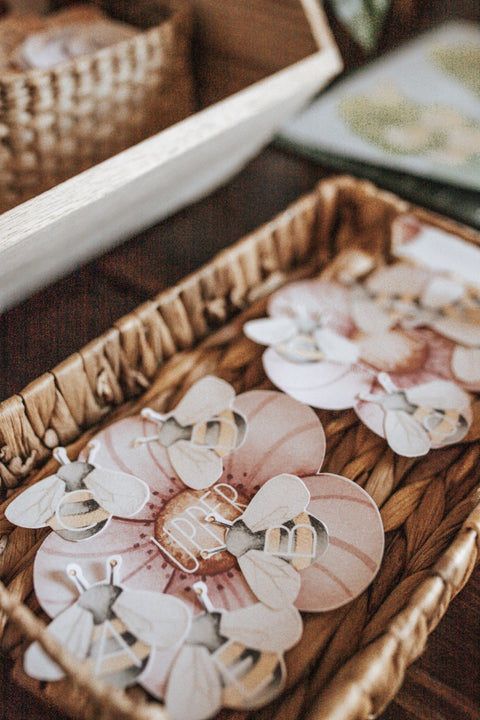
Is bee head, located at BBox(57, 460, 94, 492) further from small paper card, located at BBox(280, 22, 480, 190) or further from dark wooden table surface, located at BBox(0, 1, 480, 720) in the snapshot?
small paper card, located at BBox(280, 22, 480, 190)

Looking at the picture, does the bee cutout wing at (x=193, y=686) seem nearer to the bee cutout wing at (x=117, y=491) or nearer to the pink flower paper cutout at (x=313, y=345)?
the bee cutout wing at (x=117, y=491)

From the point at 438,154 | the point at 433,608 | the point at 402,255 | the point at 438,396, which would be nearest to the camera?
the point at 433,608

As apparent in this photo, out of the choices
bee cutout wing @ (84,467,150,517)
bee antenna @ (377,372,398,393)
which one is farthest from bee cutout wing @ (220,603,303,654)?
bee antenna @ (377,372,398,393)

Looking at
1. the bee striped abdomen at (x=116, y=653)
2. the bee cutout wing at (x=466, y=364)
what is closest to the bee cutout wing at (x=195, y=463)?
the bee striped abdomen at (x=116, y=653)

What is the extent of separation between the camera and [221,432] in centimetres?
50

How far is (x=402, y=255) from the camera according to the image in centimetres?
65

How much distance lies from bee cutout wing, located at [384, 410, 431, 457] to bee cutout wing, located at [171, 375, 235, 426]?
0.13 metres

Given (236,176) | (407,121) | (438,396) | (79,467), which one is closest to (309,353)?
(438,396)

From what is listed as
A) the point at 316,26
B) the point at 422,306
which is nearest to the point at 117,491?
the point at 422,306

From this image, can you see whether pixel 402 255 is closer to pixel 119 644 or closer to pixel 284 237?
pixel 284 237

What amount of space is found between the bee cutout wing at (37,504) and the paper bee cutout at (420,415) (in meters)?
0.24

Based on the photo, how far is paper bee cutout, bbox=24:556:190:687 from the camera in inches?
14.4

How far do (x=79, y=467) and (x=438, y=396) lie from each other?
0.95ft

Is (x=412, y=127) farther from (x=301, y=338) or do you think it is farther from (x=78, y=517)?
(x=78, y=517)
